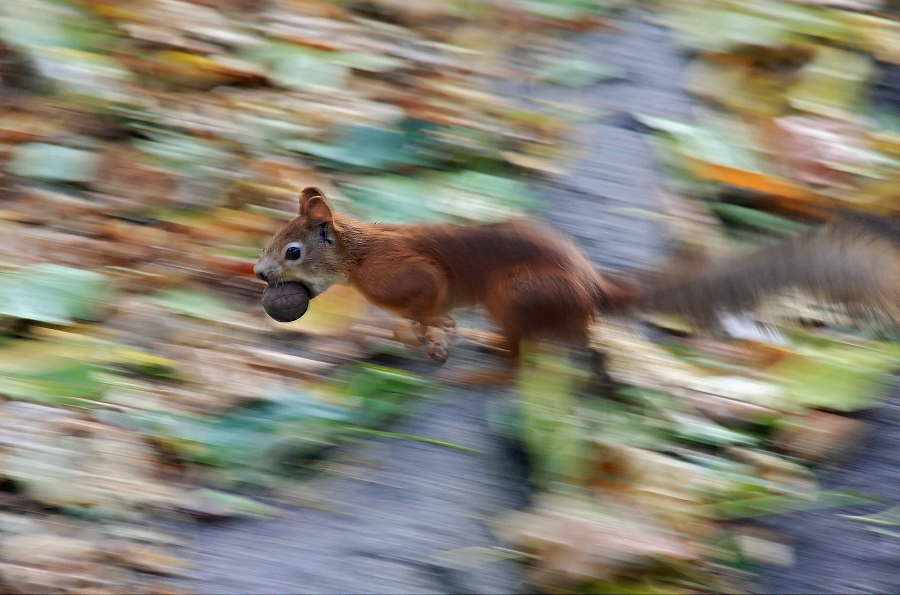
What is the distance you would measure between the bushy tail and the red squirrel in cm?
25

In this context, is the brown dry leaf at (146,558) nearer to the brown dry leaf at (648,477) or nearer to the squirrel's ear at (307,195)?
the brown dry leaf at (648,477)

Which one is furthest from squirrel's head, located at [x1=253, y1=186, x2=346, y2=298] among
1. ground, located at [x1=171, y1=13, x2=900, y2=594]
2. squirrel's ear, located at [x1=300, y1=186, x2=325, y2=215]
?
ground, located at [x1=171, y1=13, x2=900, y2=594]

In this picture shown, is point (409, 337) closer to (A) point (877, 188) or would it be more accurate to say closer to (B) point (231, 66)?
(B) point (231, 66)

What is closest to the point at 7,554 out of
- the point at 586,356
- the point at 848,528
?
the point at 586,356

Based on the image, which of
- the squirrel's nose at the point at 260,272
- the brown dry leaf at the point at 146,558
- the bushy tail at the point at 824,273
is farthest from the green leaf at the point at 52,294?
the bushy tail at the point at 824,273

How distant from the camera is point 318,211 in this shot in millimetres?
2949

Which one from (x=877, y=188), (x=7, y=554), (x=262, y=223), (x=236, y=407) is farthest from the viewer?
(x=877, y=188)

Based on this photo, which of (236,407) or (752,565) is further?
(236,407)

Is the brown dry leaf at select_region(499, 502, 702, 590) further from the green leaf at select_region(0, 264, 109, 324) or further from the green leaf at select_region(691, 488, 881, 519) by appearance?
the green leaf at select_region(0, 264, 109, 324)

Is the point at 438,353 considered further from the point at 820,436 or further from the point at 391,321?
the point at 820,436

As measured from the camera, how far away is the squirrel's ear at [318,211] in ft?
9.67

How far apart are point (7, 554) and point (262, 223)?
1.59 m

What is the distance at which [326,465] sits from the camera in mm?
2270

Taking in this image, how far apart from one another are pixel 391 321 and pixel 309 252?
1.10 feet
